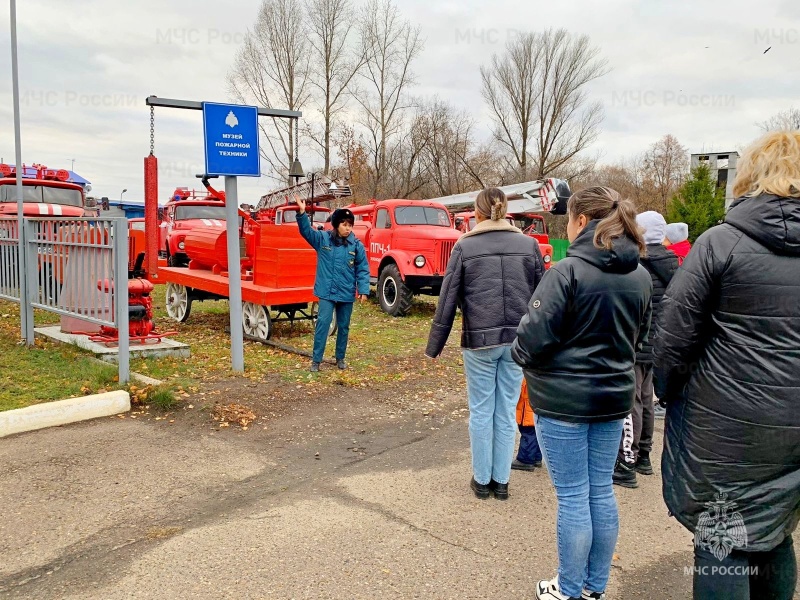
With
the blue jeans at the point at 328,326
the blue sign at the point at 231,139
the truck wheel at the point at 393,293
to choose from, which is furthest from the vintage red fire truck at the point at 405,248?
the blue sign at the point at 231,139

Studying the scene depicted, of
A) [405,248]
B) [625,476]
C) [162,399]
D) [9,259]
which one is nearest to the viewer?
[625,476]

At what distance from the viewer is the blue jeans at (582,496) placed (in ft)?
8.94

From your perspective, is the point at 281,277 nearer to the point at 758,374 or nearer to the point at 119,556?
the point at 119,556

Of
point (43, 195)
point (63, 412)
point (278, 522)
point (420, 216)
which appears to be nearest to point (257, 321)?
point (63, 412)

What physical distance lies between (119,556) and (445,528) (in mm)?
1724

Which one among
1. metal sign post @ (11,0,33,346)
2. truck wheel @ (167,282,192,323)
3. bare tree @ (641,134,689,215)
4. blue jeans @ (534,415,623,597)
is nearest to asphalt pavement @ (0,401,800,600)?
blue jeans @ (534,415,623,597)

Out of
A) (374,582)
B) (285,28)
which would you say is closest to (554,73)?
(285,28)

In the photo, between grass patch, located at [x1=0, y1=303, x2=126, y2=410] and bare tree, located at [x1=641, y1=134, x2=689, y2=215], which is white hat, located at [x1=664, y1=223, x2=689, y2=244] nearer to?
grass patch, located at [x1=0, y1=303, x2=126, y2=410]

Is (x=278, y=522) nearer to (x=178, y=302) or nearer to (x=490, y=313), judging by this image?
(x=490, y=313)

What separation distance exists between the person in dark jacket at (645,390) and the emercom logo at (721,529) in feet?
7.22

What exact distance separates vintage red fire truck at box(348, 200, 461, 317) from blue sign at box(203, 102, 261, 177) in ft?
19.8

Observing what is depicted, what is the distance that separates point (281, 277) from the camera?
897cm

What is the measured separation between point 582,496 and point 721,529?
0.63 metres

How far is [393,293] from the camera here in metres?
13.2
